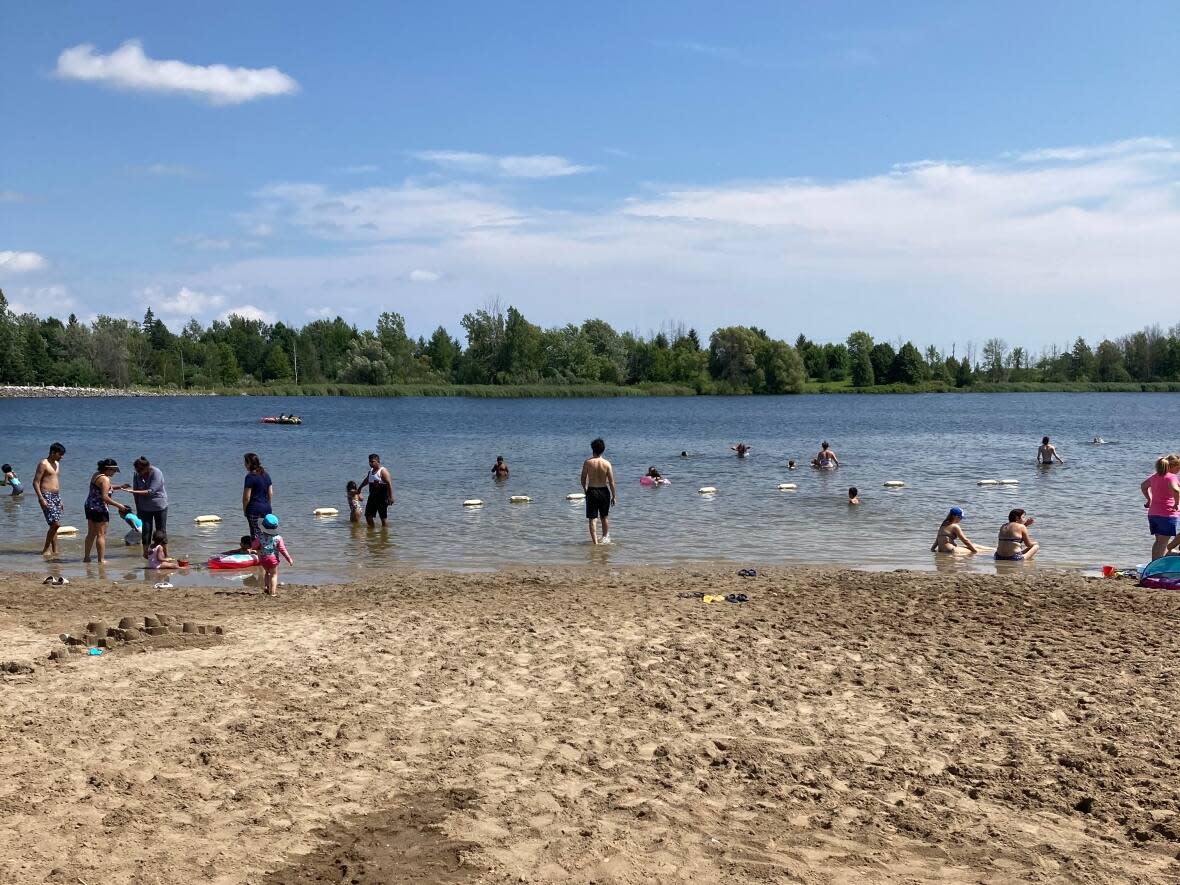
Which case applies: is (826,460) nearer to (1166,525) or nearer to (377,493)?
(377,493)

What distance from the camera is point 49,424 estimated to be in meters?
67.5

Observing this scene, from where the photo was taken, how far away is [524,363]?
123m

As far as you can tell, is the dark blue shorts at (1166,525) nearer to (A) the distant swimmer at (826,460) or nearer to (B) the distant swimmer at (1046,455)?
(A) the distant swimmer at (826,460)

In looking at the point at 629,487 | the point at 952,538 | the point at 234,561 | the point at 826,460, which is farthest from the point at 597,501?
the point at 826,460

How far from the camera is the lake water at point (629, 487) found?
1717 cm

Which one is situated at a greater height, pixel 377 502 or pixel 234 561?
pixel 377 502

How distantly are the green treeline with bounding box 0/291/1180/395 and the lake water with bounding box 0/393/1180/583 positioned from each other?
155ft

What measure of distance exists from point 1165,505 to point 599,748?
419 inches

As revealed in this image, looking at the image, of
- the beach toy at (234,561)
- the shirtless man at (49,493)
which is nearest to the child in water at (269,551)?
the beach toy at (234,561)

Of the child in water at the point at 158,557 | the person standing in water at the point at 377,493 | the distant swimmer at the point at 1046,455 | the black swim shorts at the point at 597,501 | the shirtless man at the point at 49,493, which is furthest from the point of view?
the distant swimmer at the point at 1046,455

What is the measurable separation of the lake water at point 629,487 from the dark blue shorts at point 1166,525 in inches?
61.1

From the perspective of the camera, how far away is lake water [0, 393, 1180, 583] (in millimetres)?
17172

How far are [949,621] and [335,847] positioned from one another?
23.3 ft

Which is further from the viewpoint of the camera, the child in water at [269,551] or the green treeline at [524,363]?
the green treeline at [524,363]
